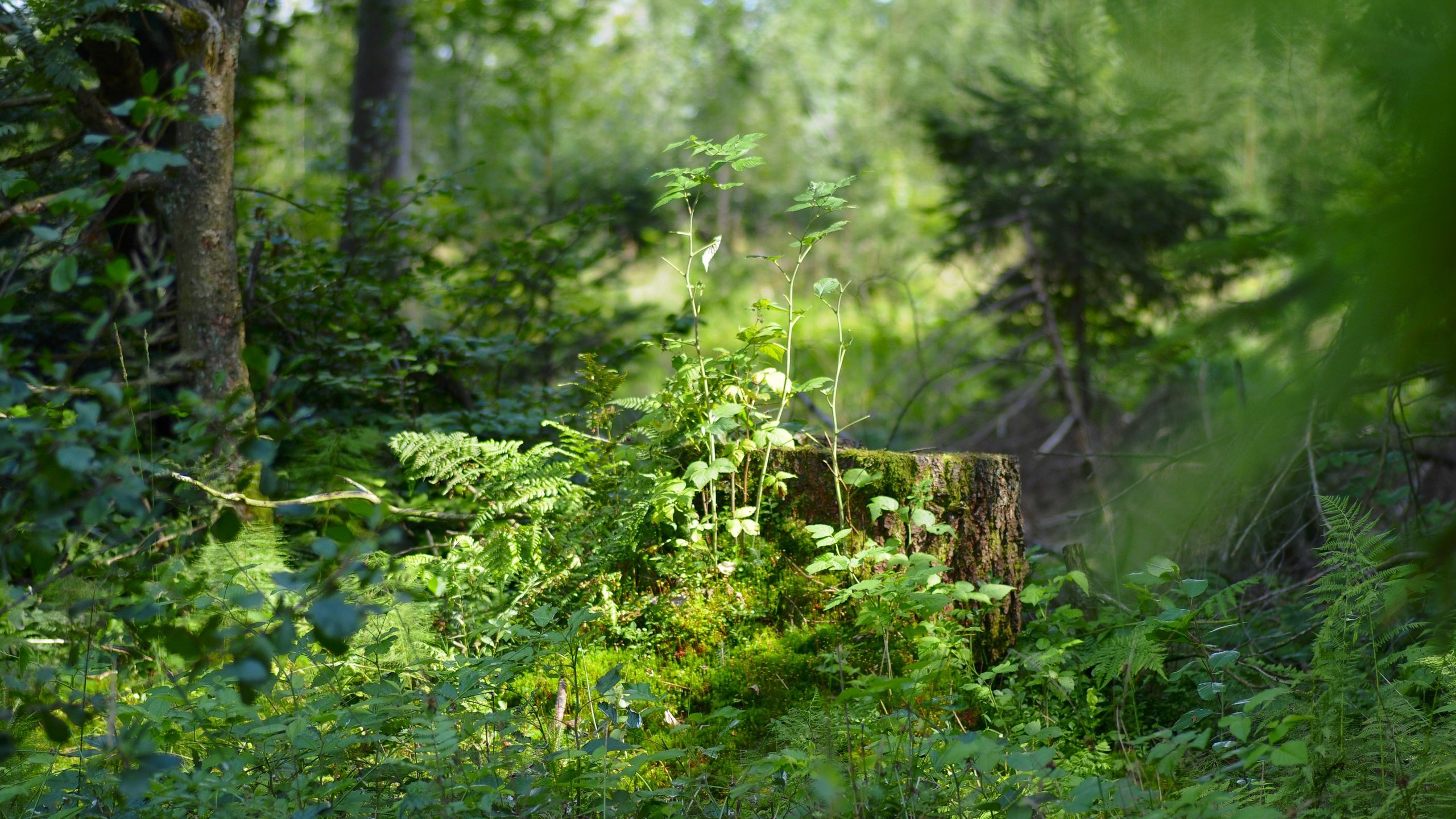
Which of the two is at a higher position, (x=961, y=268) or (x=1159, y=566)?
(x=961, y=268)

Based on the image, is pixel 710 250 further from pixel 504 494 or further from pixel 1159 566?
pixel 1159 566

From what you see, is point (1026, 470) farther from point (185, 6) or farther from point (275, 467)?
point (185, 6)

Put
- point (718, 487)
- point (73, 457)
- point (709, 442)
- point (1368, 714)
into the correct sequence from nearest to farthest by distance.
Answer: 1. point (73, 457)
2. point (1368, 714)
3. point (709, 442)
4. point (718, 487)

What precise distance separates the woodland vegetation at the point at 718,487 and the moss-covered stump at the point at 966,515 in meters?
0.01

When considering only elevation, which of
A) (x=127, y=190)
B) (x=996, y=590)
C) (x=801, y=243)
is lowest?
(x=996, y=590)

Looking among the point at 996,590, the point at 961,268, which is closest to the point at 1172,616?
the point at 996,590

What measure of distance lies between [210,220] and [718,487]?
7.39 ft

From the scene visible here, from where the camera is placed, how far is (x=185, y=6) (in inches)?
143

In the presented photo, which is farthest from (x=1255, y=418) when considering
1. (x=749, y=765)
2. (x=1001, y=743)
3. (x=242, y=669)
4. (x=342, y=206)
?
(x=342, y=206)

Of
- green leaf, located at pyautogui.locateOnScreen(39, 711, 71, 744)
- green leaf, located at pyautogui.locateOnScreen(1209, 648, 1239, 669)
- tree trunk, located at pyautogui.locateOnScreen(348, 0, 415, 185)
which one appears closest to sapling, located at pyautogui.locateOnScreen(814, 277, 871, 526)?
green leaf, located at pyautogui.locateOnScreen(1209, 648, 1239, 669)

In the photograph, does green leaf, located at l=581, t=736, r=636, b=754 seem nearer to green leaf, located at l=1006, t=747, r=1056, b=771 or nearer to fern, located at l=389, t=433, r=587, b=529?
green leaf, located at l=1006, t=747, r=1056, b=771

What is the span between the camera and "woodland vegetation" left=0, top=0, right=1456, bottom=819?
1.51 meters

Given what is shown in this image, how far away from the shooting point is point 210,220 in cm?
389

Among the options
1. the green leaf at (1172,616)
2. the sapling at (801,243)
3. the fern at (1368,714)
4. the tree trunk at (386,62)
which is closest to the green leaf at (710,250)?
the sapling at (801,243)
